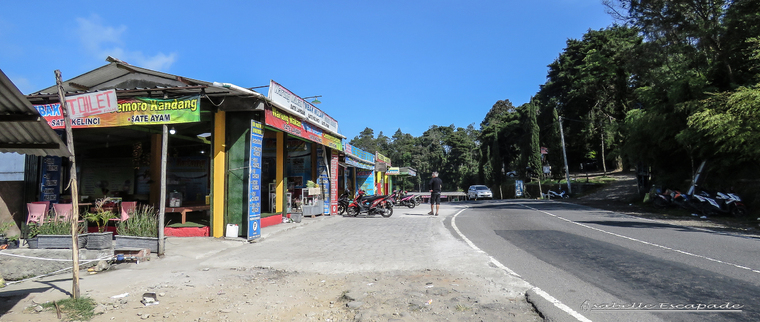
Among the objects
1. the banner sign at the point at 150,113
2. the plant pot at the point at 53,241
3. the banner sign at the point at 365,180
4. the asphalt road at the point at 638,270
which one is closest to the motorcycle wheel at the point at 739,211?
the asphalt road at the point at 638,270

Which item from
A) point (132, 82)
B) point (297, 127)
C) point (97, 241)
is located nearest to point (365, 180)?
point (297, 127)

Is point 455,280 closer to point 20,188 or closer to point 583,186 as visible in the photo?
point 20,188

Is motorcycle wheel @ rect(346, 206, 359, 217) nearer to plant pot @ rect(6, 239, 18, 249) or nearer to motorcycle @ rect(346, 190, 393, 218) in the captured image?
motorcycle @ rect(346, 190, 393, 218)

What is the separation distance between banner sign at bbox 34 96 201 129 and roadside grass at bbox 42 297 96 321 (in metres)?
4.81

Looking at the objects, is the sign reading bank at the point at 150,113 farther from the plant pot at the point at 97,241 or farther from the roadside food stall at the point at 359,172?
the roadside food stall at the point at 359,172

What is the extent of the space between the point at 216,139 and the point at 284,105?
205cm

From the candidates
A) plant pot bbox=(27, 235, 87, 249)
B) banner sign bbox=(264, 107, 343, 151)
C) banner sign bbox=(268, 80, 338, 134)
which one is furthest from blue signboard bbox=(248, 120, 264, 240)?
plant pot bbox=(27, 235, 87, 249)

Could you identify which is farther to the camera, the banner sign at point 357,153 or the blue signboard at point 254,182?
the banner sign at point 357,153

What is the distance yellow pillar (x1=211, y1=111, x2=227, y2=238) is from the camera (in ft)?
33.9

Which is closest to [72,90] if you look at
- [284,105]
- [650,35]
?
[284,105]

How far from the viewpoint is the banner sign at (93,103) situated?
6484mm

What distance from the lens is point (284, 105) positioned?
446 inches

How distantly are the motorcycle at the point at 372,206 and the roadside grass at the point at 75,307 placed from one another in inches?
488

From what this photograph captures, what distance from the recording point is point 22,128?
180 inches
